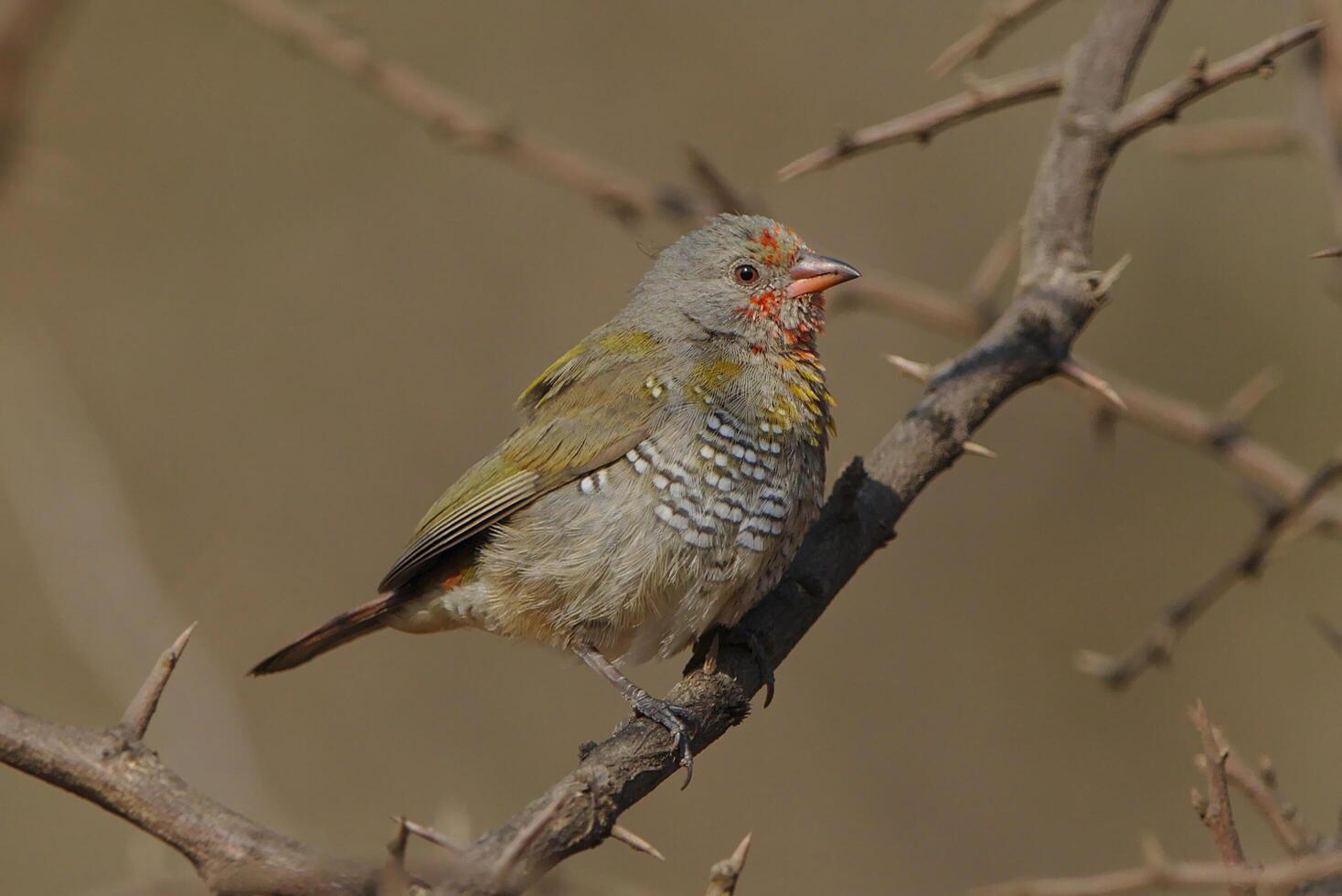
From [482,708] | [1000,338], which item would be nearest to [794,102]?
[482,708]

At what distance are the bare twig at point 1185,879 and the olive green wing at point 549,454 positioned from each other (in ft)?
7.33

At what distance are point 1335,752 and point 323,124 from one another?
257 inches

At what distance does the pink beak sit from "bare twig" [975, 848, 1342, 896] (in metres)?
2.68

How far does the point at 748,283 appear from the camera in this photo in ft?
15.8

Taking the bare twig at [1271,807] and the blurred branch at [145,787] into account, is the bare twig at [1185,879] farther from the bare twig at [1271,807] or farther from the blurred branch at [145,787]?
the blurred branch at [145,787]

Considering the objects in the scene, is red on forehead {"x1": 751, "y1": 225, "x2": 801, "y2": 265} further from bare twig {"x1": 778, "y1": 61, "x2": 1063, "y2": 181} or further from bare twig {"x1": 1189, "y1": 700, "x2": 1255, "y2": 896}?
bare twig {"x1": 1189, "y1": 700, "x2": 1255, "y2": 896}

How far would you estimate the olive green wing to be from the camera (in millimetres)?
4359

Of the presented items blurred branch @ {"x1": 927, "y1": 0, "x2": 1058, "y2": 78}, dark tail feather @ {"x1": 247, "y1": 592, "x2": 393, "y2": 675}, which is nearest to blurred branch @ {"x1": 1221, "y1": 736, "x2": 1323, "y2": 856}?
blurred branch @ {"x1": 927, "y1": 0, "x2": 1058, "y2": 78}

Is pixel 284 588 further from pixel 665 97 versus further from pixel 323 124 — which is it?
pixel 665 97

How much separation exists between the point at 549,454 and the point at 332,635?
0.95 metres

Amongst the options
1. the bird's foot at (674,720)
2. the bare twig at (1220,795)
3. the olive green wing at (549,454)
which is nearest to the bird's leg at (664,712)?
the bird's foot at (674,720)

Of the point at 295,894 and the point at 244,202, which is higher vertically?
the point at 244,202

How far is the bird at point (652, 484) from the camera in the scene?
13.4 ft

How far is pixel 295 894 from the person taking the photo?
7.02 ft
